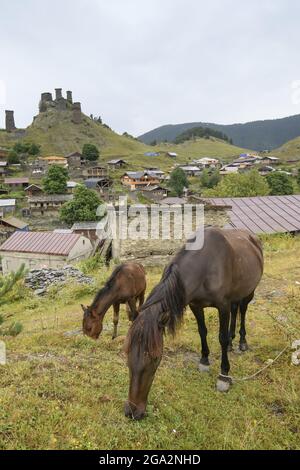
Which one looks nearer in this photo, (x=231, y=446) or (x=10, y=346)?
(x=231, y=446)

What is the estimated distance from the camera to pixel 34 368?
503 cm

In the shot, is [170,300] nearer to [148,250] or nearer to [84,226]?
[148,250]

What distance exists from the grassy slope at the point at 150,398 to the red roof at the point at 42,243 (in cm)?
1626

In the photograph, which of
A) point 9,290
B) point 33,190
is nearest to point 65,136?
point 33,190

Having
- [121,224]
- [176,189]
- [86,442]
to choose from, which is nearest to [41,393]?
[86,442]

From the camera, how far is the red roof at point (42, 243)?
22781 mm

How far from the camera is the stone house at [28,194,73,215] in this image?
196 ft

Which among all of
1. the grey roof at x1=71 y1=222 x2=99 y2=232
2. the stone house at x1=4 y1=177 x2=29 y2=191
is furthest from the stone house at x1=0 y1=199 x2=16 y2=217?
the grey roof at x1=71 y1=222 x2=99 y2=232

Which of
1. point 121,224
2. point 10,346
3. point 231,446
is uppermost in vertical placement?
point 121,224

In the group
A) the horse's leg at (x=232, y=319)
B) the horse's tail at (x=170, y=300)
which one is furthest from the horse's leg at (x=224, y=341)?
the horse's leg at (x=232, y=319)

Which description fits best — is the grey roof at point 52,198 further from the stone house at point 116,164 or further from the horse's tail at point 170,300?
the horse's tail at point 170,300

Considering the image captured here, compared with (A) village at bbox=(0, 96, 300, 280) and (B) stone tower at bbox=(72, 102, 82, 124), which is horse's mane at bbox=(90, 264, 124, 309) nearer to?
(A) village at bbox=(0, 96, 300, 280)

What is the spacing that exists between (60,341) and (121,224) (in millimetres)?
7953
